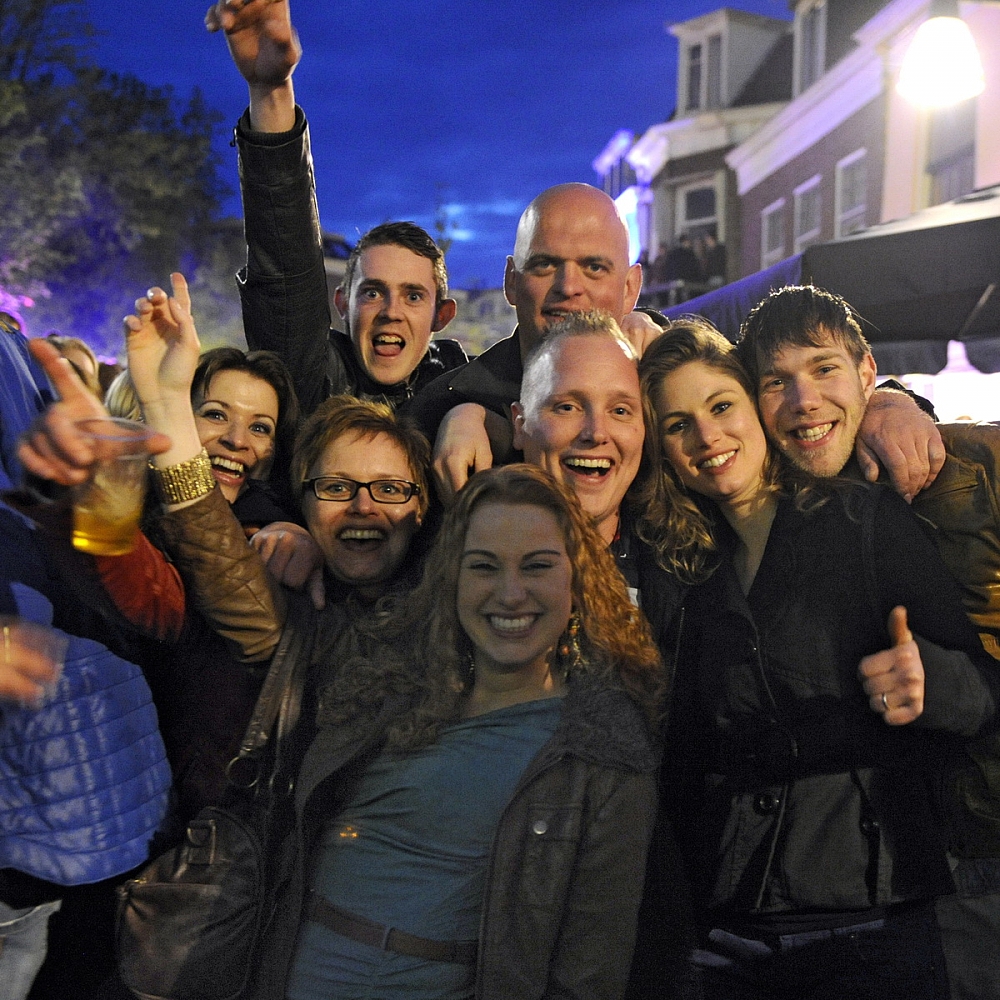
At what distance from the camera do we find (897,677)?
1887 millimetres

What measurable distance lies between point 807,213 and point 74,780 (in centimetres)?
1691

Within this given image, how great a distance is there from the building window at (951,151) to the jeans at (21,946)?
36.2ft

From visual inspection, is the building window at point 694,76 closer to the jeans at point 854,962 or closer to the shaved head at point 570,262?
the shaved head at point 570,262

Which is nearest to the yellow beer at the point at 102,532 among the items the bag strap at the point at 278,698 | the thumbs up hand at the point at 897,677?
the bag strap at the point at 278,698

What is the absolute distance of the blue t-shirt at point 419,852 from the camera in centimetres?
Answer: 199

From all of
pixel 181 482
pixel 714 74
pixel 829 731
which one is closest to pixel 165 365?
pixel 181 482

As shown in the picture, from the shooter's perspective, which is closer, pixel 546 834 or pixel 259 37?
pixel 546 834

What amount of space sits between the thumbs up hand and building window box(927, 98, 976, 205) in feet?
33.0

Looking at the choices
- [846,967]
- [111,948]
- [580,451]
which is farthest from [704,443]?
[111,948]

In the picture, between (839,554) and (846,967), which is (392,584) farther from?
(846,967)

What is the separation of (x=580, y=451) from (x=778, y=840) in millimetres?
992

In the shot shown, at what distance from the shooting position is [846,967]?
6.43 feet

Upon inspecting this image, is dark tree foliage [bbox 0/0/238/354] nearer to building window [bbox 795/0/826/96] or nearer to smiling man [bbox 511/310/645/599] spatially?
building window [bbox 795/0/826/96]

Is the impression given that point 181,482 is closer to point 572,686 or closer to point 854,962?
point 572,686
